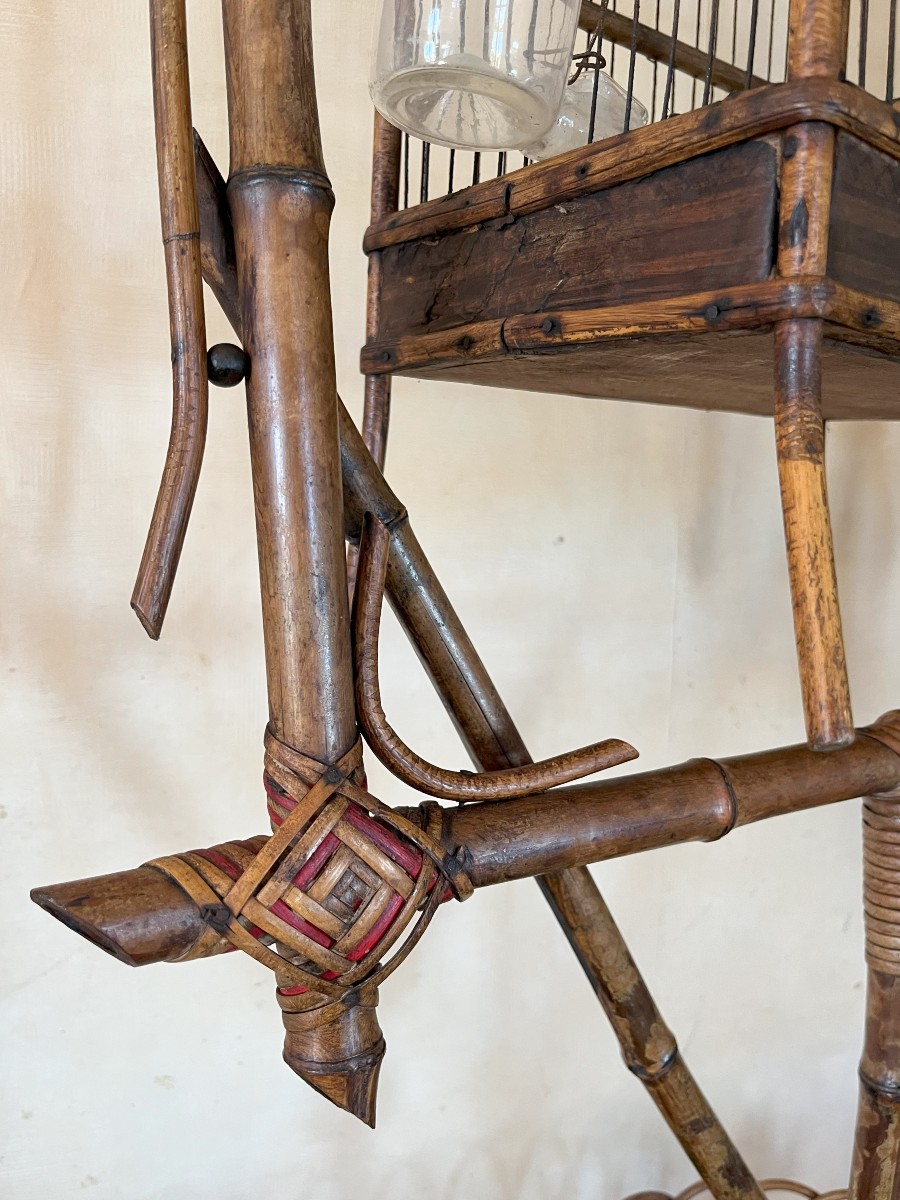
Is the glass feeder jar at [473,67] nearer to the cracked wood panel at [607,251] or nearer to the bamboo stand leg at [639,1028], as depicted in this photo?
the cracked wood panel at [607,251]

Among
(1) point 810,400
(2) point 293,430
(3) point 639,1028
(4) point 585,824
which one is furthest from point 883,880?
(2) point 293,430

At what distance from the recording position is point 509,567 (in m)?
1.24

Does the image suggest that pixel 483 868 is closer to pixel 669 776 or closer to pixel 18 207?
pixel 669 776

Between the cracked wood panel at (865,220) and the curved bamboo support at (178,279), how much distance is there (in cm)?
30

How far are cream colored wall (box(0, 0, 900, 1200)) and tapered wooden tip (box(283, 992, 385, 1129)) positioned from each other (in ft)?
1.77

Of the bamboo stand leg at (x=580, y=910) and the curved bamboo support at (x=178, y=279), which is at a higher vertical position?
the curved bamboo support at (x=178, y=279)

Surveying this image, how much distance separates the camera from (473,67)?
0.58 m

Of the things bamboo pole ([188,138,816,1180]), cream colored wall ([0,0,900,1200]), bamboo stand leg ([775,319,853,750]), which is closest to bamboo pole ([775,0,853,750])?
bamboo stand leg ([775,319,853,750])

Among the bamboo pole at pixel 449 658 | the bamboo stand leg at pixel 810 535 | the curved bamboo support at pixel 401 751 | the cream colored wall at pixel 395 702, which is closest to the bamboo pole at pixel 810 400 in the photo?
the bamboo stand leg at pixel 810 535

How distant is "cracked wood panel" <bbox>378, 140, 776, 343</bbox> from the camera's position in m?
0.51

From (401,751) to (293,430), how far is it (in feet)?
0.55

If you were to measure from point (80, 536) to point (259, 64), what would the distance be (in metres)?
0.54

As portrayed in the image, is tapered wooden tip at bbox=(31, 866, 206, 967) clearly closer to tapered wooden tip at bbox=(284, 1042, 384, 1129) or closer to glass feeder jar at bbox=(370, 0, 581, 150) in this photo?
tapered wooden tip at bbox=(284, 1042, 384, 1129)

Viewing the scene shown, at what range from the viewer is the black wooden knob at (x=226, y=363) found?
1.71 feet
